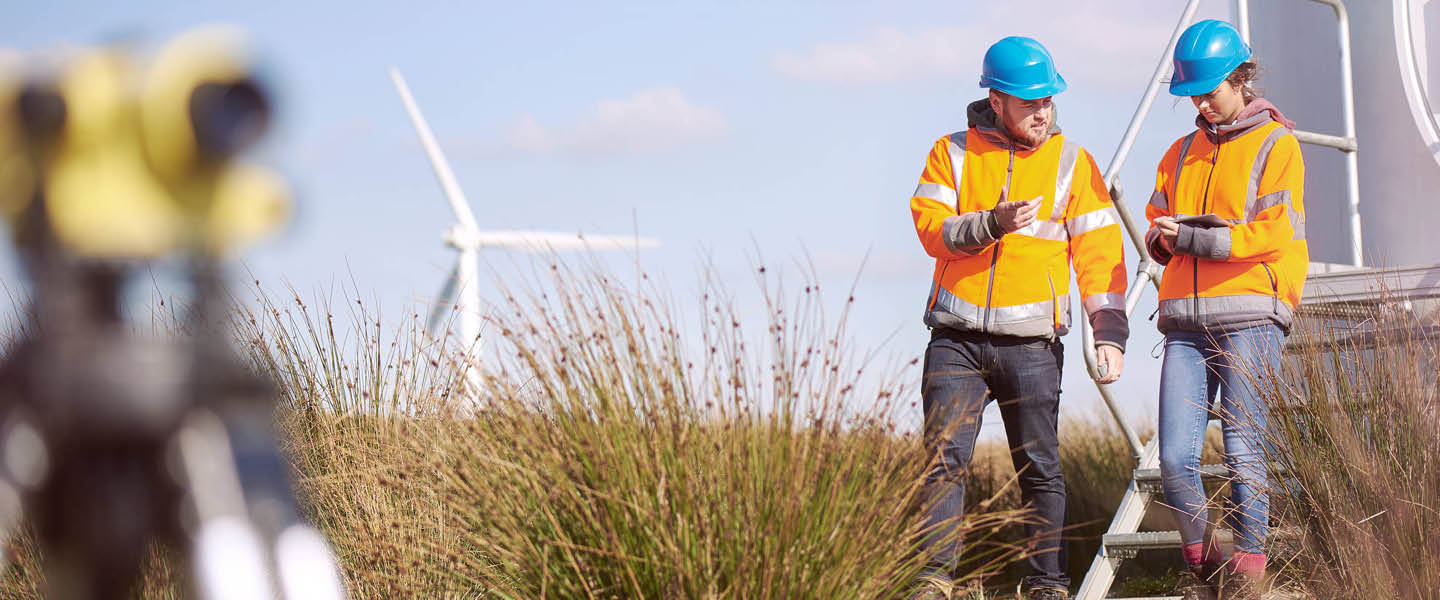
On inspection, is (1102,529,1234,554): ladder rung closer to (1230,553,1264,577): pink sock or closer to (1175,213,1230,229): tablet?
A: (1230,553,1264,577): pink sock

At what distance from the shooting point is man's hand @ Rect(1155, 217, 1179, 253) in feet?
12.7

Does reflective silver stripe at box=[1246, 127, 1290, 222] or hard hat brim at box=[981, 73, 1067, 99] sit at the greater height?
hard hat brim at box=[981, 73, 1067, 99]

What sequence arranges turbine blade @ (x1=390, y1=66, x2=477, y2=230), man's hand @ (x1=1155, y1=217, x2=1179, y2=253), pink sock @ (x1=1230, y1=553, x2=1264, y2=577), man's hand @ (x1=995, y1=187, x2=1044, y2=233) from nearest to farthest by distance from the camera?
man's hand @ (x1=995, y1=187, x2=1044, y2=233)
pink sock @ (x1=1230, y1=553, x2=1264, y2=577)
man's hand @ (x1=1155, y1=217, x2=1179, y2=253)
turbine blade @ (x1=390, y1=66, x2=477, y2=230)

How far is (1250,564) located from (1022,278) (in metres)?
1.04

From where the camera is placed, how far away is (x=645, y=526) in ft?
9.04

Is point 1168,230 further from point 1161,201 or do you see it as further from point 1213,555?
point 1213,555

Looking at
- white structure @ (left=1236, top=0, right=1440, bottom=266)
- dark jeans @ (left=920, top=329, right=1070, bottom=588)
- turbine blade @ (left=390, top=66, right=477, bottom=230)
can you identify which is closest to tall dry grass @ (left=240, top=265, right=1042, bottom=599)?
dark jeans @ (left=920, top=329, right=1070, bottom=588)

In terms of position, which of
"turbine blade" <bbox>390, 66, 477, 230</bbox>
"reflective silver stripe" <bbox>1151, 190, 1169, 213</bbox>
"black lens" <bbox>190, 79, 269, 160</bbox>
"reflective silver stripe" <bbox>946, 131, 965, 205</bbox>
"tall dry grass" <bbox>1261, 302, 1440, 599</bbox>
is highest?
"turbine blade" <bbox>390, 66, 477, 230</bbox>

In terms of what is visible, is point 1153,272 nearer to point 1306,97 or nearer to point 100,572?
point 1306,97

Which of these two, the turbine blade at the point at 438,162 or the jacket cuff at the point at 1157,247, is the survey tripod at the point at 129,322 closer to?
the jacket cuff at the point at 1157,247

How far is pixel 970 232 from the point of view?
12.2ft

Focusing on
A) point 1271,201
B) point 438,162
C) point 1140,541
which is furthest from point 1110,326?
point 438,162

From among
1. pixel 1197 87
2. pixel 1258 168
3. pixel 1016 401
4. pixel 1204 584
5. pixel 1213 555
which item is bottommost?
pixel 1204 584

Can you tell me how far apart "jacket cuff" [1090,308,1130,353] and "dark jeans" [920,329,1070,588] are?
0.45 ft
